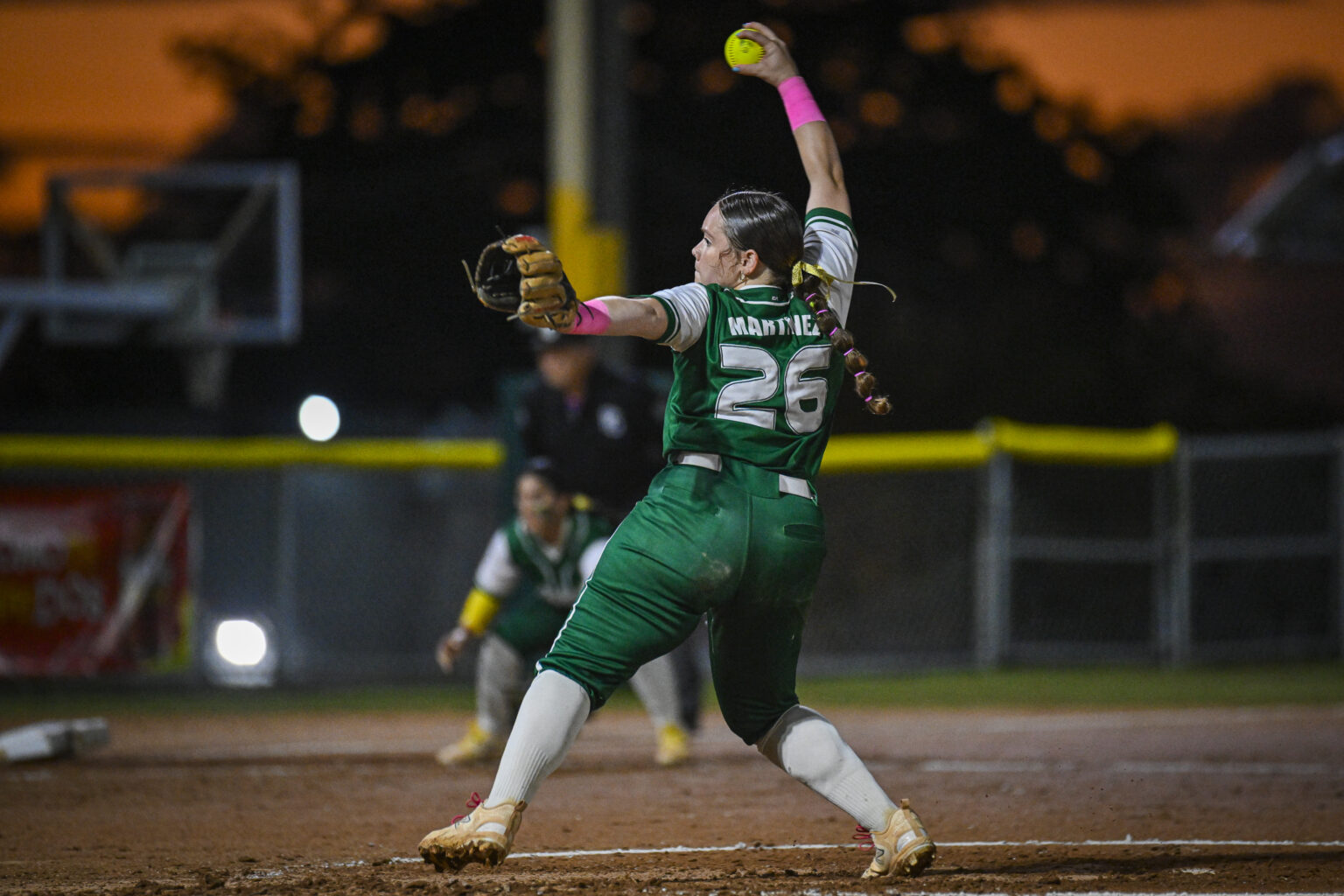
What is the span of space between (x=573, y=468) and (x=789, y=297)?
13.9 ft

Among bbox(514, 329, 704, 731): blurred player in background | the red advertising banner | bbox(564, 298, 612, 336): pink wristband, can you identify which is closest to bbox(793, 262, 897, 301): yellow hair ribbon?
bbox(564, 298, 612, 336): pink wristband

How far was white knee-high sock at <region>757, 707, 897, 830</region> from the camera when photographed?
454 centimetres

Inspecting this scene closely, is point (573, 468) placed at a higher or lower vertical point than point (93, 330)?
lower

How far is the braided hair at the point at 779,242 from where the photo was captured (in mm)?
4461

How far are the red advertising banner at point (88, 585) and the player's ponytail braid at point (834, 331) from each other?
8.94 m

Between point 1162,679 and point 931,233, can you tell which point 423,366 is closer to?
point 931,233

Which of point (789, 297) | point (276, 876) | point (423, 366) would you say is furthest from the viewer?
point (423, 366)

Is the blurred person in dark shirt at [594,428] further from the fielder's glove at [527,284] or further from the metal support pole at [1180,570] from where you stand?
the metal support pole at [1180,570]

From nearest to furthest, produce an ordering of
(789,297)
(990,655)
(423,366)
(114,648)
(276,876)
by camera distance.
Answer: (789,297)
(276,876)
(114,648)
(990,655)
(423,366)

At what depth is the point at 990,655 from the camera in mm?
13570

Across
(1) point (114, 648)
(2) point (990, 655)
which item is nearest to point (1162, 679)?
(2) point (990, 655)

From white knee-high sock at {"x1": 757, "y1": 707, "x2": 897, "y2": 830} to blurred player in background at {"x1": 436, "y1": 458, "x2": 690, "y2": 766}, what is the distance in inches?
128

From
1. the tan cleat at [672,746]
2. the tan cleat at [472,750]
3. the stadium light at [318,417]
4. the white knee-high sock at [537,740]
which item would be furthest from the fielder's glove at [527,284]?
the stadium light at [318,417]

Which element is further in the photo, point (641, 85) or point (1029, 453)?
point (641, 85)
